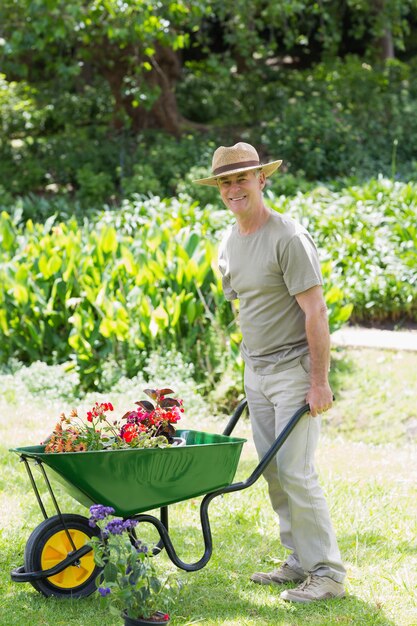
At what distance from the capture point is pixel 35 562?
12.2ft

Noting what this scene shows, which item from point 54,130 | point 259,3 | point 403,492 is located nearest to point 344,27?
point 259,3

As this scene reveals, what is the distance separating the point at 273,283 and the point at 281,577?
51.4 inches

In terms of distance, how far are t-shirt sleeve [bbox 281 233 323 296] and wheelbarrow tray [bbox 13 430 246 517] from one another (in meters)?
0.66

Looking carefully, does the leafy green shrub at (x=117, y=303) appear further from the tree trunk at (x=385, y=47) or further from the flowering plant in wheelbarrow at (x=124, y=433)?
the tree trunk at (x=385, y=47)

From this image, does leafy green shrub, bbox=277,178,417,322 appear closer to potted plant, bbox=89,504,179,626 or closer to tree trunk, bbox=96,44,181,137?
Answer: potted plant, bbox=89,504,179,626

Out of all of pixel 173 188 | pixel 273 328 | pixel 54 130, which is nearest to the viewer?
pixel 273 328

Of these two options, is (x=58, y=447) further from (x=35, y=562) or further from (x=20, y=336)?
(x=20, y=336)

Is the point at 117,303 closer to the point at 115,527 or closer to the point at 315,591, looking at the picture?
the point at 315,591

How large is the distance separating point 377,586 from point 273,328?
1.21 metres

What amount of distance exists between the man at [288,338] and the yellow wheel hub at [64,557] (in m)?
0.83

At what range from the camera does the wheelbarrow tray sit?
3.46 m

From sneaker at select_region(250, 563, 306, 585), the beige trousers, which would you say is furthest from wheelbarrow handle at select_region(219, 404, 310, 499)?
sneaker at select_region(250, 563, 306, 585)

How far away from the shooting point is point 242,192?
3.82 m

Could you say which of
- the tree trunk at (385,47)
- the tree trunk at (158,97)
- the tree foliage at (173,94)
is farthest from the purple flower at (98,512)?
the tree trunk at (385,47)
